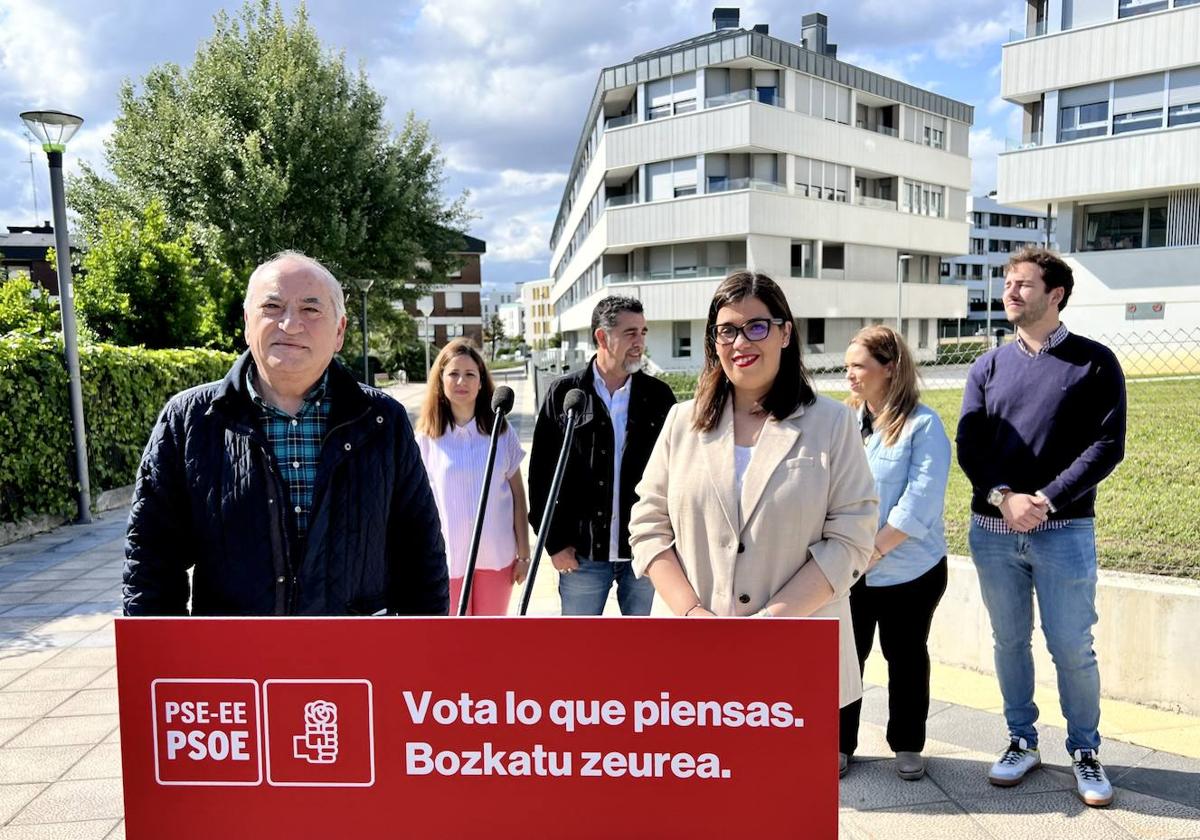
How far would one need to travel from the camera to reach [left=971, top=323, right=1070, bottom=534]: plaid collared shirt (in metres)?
3.34

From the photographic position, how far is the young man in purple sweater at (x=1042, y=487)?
3.29 metres

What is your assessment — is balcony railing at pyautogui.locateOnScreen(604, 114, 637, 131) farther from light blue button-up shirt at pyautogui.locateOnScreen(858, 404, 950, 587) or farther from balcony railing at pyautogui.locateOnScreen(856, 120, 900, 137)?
light blue button-up shirt at pyautogui.locateOnScreen(858, 404, 950, 587)

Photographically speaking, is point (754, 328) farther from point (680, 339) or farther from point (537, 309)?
point (537, 309)

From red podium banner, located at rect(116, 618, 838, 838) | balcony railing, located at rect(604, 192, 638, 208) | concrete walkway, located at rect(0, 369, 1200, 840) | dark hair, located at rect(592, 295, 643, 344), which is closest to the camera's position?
red podium banner, located at rect(116, 618, 838, 838)

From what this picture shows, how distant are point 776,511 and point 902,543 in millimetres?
1378

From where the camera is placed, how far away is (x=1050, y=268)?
11.2 ft

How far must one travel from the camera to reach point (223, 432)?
7.20ft

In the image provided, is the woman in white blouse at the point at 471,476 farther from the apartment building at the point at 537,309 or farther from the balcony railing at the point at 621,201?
the apartment building at the point at 537,309

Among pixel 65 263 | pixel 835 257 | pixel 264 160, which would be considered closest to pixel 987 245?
pixel 835 257

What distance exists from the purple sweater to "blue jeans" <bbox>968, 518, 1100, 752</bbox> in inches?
5.5

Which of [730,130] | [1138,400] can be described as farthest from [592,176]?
[1138,400]

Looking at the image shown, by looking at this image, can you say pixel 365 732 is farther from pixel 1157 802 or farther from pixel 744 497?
pixel 1157 802

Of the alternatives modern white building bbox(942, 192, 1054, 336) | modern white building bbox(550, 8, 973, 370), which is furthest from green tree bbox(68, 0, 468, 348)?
modern white building bbox(942, 192, 1054, 336)

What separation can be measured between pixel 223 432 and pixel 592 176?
137 feet
